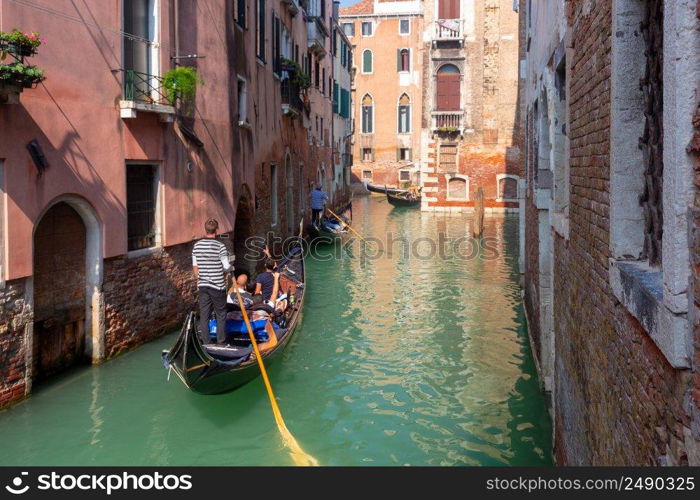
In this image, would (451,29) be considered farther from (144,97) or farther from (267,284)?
(144,97)

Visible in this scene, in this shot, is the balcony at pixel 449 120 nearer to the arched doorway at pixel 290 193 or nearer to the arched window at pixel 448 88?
the arched window at pixel 448 88

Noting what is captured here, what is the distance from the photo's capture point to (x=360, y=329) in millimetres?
8602

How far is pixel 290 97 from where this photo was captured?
13742mm

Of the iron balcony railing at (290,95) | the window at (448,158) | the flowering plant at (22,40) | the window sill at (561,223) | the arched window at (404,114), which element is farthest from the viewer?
the arched window at (404,114)

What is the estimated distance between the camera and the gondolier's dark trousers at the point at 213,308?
6.20 meters

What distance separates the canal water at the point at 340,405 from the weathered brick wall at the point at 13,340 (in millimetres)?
156

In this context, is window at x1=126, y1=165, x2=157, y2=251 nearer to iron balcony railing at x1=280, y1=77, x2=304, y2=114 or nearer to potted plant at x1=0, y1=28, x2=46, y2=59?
potted plant at x1=0, y1=28, x2=46, y2=59

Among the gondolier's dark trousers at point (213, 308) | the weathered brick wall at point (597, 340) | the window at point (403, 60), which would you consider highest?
the window at point (403, 60)

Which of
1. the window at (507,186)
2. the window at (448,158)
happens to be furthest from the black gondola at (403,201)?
the window at (507,186)

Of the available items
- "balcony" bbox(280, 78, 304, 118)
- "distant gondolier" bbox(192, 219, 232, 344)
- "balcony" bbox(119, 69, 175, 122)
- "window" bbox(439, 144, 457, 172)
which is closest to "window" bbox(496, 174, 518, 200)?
"window" bbox(439, 144, 457, 172)

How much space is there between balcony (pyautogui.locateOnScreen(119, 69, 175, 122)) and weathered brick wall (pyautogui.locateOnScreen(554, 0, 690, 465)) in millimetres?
4197

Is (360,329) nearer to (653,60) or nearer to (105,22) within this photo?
(105,22)

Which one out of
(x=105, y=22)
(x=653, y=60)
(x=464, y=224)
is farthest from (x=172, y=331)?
(x=464, y=224)

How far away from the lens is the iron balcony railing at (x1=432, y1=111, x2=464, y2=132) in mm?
24250
